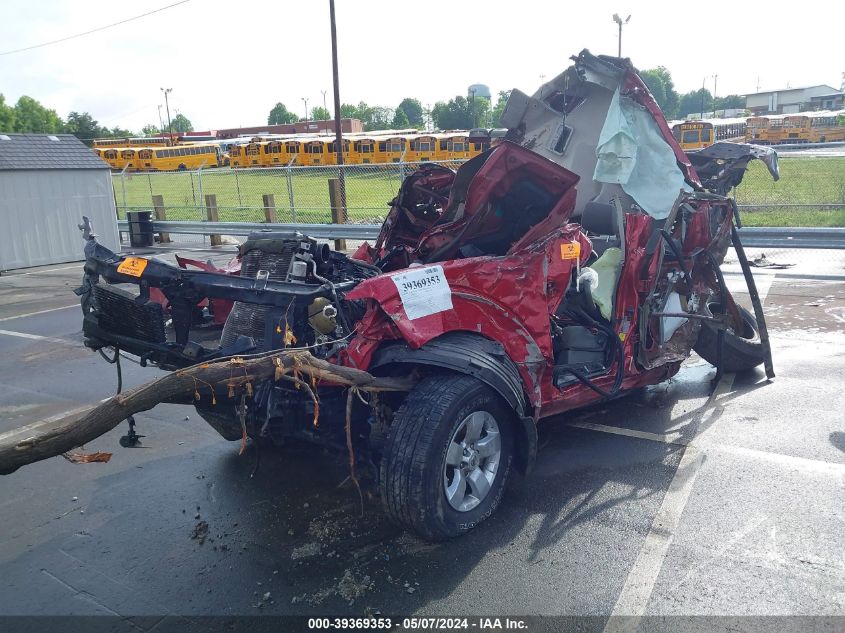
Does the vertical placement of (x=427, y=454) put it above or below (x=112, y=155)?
below

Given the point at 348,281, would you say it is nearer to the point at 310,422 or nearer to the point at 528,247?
the point at 310,422

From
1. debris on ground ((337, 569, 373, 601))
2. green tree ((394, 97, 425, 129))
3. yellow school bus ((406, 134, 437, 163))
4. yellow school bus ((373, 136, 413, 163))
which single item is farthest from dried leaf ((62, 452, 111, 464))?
green tree ((394, 97, 425, 129))

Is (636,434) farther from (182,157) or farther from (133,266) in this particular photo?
(182,157)

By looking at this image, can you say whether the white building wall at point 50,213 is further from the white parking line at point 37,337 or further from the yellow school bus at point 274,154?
the yellow school bus at point 274,154

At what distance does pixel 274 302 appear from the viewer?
3629 mm

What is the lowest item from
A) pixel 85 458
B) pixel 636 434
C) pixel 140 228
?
pixel 636 434

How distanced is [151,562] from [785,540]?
331 cm

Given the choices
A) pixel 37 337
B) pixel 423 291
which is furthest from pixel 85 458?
pixel 37 337

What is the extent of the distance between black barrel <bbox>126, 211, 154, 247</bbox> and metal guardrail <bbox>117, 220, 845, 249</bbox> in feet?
0.98

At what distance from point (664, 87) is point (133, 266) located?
330 ft

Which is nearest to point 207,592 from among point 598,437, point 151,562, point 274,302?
point 151,562

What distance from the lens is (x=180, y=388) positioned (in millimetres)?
3109

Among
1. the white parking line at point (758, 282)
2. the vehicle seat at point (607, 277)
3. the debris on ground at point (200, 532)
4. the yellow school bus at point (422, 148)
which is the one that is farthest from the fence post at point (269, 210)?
the yellow school bus at point (422, 148)

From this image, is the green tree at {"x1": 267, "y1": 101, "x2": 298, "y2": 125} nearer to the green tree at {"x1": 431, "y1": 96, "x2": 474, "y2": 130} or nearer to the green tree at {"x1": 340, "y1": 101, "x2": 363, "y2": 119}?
the green tree at {"x1": 340, "y1": 101, "x2": 363, "y2": 119}
